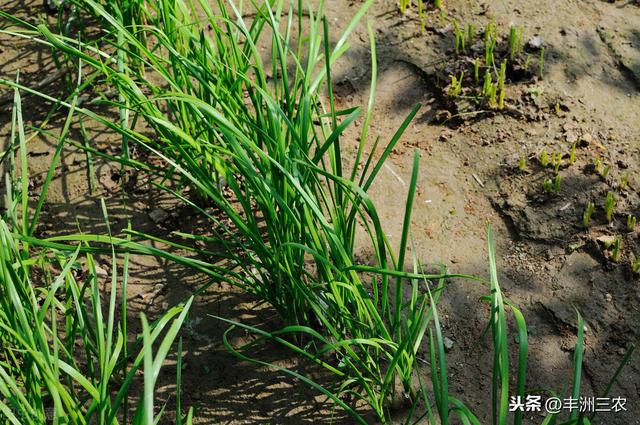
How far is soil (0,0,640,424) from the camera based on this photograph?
249cm

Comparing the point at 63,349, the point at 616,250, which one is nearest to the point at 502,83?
the point at 616,250

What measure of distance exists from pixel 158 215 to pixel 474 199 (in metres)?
1.16

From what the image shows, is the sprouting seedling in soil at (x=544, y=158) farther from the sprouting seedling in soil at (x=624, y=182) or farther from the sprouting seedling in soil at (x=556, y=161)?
the sprouting seedling in soil at (x=624, y=182)

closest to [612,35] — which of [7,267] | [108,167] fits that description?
[108,167]

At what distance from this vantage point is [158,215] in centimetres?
294

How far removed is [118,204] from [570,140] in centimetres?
173

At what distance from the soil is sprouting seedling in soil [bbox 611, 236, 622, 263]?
0.02 meters

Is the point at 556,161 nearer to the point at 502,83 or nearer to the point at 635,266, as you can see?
the point at 502,83

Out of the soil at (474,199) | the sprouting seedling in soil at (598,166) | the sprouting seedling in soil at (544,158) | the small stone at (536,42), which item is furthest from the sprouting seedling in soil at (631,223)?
the small stone at (536,42)

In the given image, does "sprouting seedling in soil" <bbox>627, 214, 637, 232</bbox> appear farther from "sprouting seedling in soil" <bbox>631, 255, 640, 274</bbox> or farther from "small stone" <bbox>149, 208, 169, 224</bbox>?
"small stone" <bbox>149, 208, 169, 224</bbox>

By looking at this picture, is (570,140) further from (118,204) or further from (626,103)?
(118,204)

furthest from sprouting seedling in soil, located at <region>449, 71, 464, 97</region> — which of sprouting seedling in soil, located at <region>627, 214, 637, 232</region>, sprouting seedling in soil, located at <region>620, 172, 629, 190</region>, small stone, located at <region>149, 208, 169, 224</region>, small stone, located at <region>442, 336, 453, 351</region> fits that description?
small stone, located at <region>149, 208, 169, 224</region>

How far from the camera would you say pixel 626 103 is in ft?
10.5

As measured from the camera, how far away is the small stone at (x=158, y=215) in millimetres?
2924
